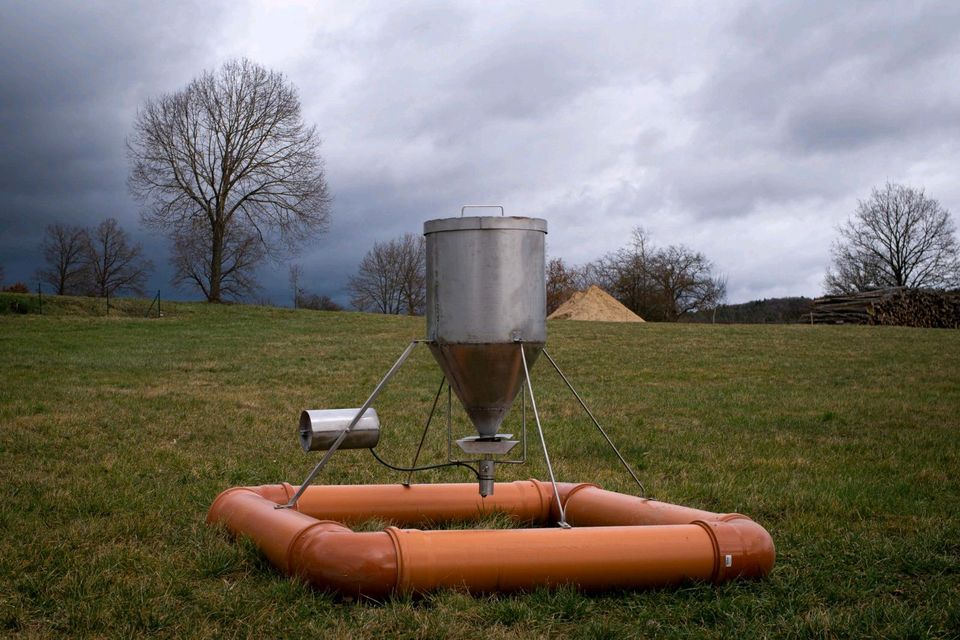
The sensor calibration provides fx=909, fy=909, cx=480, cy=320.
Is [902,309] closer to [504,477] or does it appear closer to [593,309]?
[593,309]

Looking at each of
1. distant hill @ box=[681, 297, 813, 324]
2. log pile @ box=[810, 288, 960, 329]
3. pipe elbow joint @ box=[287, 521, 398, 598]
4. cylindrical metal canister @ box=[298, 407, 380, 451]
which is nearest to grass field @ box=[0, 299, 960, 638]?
pipe elbow joint @ box=[287, 521, 398, 598]

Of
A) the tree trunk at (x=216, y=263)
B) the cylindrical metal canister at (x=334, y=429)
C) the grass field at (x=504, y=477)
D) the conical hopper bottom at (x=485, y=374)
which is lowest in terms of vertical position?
the grass field at (x=504, y=477)

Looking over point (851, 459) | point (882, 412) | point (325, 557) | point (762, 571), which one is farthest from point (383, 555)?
point (882, 412)

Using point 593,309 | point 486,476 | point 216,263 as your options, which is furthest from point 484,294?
point 216,263

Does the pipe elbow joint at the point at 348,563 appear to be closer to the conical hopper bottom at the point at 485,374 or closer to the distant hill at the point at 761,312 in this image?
the conical hopper bottom at the point at 485,374

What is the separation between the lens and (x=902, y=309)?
123 ft

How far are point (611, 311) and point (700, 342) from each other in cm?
1762

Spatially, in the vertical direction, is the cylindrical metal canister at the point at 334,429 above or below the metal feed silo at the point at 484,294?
below

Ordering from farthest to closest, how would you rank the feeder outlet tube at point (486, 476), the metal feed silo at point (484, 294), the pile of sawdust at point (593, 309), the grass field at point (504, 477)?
the pile of sawdust at point (593, 309) → the feeder outlet tube at point (486, 476) → the metal feed silo at point (484, 294) → the grass field at point (504, 477)

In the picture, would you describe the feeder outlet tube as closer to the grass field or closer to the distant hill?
the grass field

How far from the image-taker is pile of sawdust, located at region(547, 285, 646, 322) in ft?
136

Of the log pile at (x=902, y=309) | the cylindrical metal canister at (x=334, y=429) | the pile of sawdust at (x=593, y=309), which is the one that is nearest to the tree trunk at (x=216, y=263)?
the pile of sawdust at (x=593, y=309)

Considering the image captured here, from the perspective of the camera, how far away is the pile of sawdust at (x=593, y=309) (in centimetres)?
4156

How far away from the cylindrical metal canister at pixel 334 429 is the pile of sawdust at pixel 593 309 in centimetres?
3530
